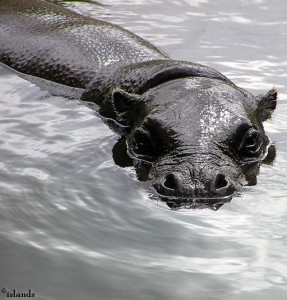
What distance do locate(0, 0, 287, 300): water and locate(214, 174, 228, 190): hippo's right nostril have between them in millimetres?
163

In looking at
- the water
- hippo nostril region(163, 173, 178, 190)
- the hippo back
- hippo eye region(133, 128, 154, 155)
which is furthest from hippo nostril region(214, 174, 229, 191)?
the hippo back

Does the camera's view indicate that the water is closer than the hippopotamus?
Yes

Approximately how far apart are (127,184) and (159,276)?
1.72 metres

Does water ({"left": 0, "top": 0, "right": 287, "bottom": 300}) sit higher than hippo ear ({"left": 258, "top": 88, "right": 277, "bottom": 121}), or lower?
lower

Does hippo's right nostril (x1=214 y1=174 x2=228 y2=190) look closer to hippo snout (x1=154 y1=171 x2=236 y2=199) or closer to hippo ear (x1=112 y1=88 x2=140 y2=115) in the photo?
hippo snout (x1=154 y1=171 x2=236 y2=199)

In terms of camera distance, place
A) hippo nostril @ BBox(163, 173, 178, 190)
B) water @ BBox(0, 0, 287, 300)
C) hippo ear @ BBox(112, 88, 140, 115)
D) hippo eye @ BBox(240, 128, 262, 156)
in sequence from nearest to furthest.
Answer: water @ BBox(0, 0, 287, 300) < hippo nostril @ BBox(163, 173, 178, 190) < hippo eye @ BBox(240, 128, 262, 156) < hippo ear @ BBox(112, 88, 140, 115)

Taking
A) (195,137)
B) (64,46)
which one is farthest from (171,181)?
(64,46)

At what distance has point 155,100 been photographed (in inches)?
362

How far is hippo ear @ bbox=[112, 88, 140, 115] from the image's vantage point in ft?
30.8

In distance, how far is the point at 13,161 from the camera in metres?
8.78

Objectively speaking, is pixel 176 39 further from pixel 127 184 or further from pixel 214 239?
pixel 214 239

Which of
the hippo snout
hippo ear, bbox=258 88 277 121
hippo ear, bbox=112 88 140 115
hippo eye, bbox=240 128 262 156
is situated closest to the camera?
the hippo snout

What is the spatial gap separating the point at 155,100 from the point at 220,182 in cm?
158

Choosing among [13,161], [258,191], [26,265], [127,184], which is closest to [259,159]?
[258,191]
